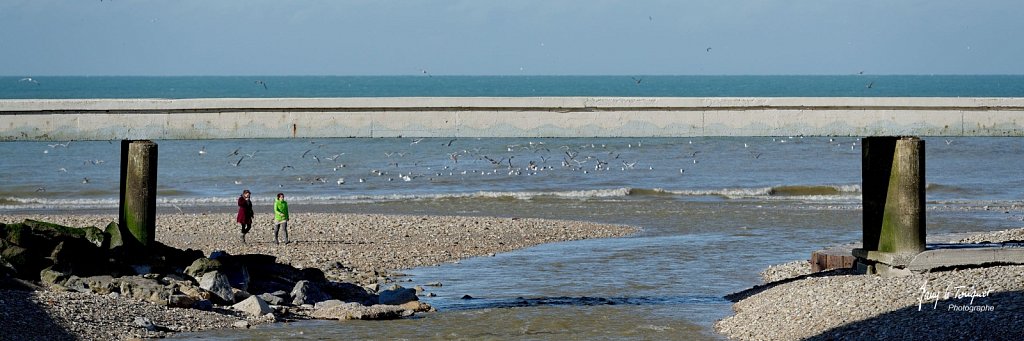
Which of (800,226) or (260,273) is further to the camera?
(800,226)

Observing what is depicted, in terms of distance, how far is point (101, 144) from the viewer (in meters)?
60.6

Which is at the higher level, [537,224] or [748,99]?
[748,99]

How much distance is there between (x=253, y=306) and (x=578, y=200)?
22.2 meters

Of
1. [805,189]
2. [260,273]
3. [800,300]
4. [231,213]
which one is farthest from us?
[805,189]

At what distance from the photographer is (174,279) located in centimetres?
1677

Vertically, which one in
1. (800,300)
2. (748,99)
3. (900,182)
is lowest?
(800,300)

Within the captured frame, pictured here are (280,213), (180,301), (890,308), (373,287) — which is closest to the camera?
(890,308)

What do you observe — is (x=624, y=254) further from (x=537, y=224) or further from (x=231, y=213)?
(x=231, y=213)

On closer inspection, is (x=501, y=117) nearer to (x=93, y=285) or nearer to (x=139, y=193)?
(x=139, y=193)

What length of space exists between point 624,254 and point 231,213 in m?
12.8

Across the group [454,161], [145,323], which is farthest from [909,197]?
[454,161]

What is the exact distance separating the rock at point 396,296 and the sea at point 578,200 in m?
0.43

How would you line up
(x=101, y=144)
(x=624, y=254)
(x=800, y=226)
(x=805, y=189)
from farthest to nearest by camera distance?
(x=101, y=144) < (x=805, y=189) < (x=800, y=226) < (x=624, y=254)

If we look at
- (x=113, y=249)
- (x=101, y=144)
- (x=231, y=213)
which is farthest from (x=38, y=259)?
(x=101, y=144)
